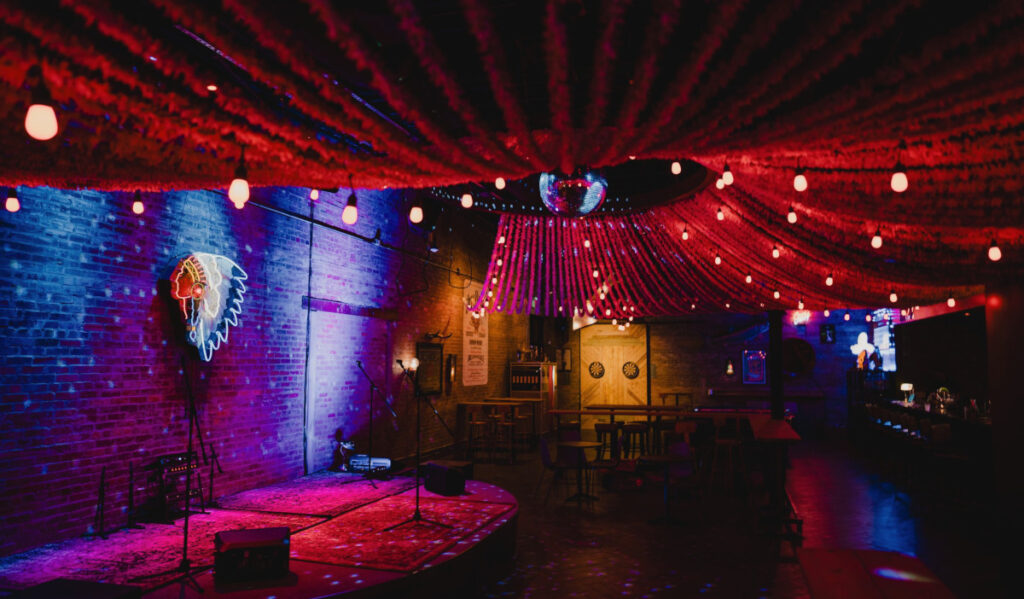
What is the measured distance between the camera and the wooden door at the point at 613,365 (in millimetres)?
16469

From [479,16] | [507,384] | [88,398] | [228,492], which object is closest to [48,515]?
[88,398]

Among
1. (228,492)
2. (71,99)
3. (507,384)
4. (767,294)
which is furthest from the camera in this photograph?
(507,384)

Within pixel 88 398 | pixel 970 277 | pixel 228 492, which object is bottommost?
pixel 228 492

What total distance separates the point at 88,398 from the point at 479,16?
13.8 ft

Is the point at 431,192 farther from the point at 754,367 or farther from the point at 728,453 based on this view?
the point at 754,367

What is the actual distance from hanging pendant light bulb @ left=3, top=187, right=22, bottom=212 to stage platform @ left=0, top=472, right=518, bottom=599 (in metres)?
2.11

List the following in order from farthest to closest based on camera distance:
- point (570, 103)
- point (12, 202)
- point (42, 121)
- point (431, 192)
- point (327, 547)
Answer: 1. point (431, 192)
2. point (327, 547)
3. point (12, 202)
4. point (570, 103)
5. point (42, 121)

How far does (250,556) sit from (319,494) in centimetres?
246

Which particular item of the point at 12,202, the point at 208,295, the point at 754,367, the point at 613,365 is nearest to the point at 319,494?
the point at 208,295

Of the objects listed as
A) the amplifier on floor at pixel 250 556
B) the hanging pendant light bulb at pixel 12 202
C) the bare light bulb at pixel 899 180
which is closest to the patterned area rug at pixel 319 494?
the amplifier on floor at pixel 250 556

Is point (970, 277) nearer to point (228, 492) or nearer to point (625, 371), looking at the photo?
point (228, 492)

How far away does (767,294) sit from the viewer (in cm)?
773

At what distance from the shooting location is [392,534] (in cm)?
458

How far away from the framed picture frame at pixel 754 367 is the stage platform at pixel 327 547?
11091 millimetres
